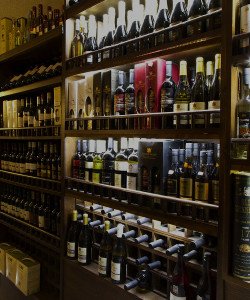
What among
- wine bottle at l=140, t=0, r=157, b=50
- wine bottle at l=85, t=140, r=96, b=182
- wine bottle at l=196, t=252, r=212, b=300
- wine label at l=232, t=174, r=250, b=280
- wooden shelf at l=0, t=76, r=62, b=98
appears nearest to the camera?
wine label at l=232, t=174, r=250, b=280

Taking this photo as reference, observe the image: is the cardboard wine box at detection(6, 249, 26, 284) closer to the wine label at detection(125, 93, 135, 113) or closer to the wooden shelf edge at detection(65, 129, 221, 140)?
the wooden shelf edge at detection(65, 129, 221, 140)

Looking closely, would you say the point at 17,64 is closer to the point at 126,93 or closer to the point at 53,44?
the point at 53,44

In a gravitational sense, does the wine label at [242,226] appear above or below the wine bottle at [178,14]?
below

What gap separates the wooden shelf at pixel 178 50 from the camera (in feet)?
3.94

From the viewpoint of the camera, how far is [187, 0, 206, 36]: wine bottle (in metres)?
1.26

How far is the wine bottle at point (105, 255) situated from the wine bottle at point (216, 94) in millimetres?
798

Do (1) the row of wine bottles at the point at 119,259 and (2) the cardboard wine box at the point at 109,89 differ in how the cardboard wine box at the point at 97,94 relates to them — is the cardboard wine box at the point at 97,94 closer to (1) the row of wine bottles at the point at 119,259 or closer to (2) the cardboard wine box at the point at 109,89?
(2) the cardboard wine box at the point at 109,89

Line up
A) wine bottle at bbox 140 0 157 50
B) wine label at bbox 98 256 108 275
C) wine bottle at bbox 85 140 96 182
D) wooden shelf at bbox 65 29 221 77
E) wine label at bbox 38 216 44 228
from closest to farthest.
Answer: wooden shelf at bbox 65 29 221 77 → wine bottle at bbox 140 0 157 50 → wine label at bbox 98 256 108 275 → wine bottle at bbox 85 140 96 182 → wine label at bbox 38 216 44 228

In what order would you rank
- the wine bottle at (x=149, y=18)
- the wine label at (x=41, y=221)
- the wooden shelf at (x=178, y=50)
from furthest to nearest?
the wine label at (x=41, y=221), the wine bottle at (x=149, y=18), the wooden shelf at (x=178, y=50)

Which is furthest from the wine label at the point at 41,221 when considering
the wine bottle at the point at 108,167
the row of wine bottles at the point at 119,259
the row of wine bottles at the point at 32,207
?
the wine bottle at the point at 108,167

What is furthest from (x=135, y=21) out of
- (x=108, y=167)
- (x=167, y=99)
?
(x=108, y=167)

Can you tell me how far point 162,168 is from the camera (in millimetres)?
1425

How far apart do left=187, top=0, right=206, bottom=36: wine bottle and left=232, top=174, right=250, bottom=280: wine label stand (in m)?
0.58

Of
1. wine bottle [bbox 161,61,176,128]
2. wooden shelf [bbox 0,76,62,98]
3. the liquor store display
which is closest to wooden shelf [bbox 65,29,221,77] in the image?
the liquor store display
